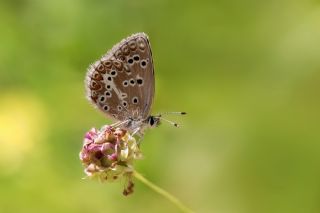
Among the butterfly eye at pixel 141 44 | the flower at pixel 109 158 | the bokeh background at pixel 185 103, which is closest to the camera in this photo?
the flower at pixel 109 158

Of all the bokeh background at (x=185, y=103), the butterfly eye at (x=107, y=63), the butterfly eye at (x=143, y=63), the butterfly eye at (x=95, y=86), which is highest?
the butterfly eye at (x=143, y=63)

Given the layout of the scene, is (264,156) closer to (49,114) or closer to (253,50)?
(253,50)

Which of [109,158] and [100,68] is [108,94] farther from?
[109,158]

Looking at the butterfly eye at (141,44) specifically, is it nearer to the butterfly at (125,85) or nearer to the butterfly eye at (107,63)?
the butterfly at (125,85)

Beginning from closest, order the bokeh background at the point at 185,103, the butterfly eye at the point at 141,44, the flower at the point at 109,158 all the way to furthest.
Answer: the flower at the point at 109,158
the butterfly eye at the point at 141,44
the bokeh background at the point at 185,103

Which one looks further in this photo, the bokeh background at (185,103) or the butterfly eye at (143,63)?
the bokeh background at (185,103)

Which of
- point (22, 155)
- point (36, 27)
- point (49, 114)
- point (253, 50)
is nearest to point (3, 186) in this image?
point (22, 155)

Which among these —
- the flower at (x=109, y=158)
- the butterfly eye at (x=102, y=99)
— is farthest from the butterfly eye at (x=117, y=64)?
the flower at (x=109, y=158)

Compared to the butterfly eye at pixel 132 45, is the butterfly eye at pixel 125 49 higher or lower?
A: lower
